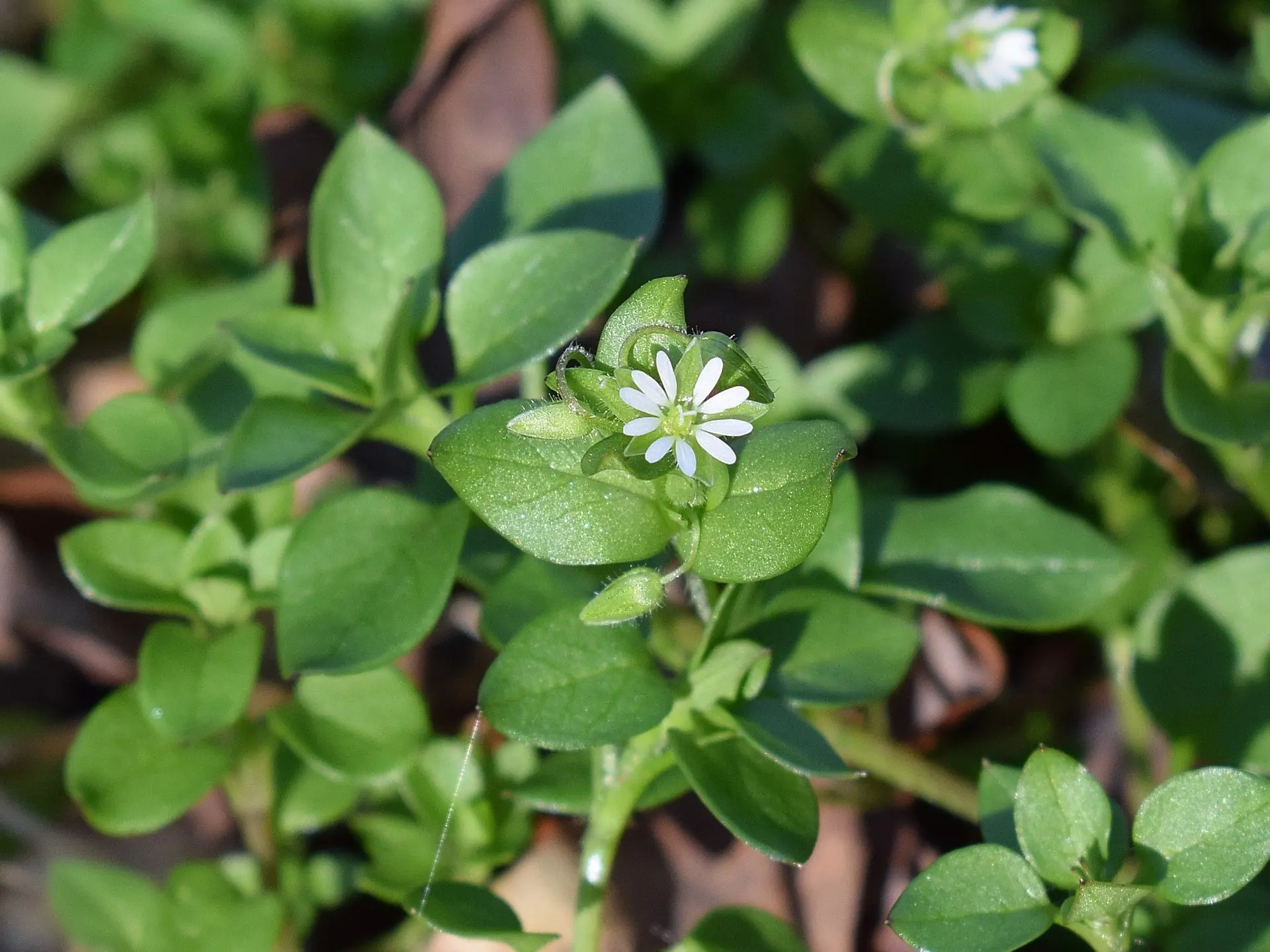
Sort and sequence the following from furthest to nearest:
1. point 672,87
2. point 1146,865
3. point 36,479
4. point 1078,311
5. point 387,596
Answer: point 672,87 → point 36,479 → point 1078,311 → point 387,596 → point 1146,865

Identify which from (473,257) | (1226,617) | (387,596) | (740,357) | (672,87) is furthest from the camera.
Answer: (672,87)

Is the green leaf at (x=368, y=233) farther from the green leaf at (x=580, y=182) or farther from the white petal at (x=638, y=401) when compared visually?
the white petal at (x=638, y=401)

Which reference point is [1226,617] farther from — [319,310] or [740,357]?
[319,310]

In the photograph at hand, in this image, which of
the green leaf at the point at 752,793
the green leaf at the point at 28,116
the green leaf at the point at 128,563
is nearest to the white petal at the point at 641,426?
the green leaf at the point at 752,793

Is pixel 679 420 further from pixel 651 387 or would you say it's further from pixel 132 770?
pixel 132 770

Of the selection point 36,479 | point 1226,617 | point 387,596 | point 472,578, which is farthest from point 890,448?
point 36,479
